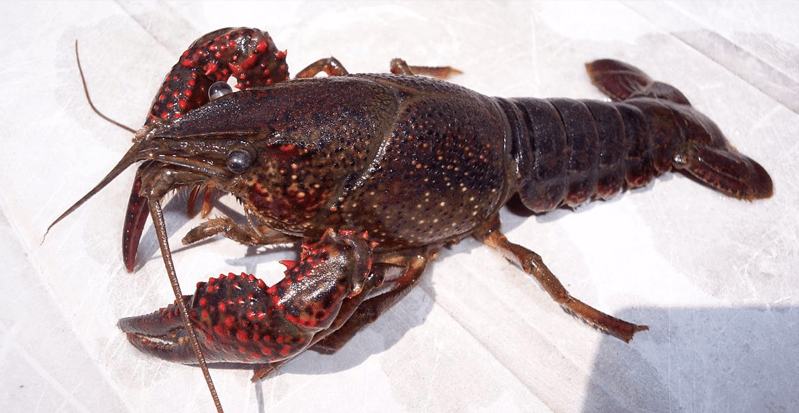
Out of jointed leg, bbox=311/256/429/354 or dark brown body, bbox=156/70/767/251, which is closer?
dark brown body, bbox=156/70/767/251

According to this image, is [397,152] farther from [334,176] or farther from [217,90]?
[217,90]

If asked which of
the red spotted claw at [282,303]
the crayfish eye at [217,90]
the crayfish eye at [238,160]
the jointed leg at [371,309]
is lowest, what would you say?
the jointed leg at [371,309]

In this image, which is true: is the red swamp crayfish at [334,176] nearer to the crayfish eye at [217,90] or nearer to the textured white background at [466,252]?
the crayfish eye at [217,90]

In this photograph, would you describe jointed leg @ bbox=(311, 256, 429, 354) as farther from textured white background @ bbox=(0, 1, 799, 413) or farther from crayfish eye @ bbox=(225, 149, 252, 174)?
crayfish eye @ bbox=(225, 149, 252, 174)

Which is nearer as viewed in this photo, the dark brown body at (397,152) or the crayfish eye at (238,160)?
the crayfish eye at (238,160)

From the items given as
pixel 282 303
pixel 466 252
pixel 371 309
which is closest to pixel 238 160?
pixel 282 303

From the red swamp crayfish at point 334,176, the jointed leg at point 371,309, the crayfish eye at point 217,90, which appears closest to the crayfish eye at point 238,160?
the red swamp crayfish at point 334,176

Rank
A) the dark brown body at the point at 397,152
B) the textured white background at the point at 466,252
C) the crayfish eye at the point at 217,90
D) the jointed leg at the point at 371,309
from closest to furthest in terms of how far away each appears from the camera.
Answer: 1. the dark brown body at the point at 397,152
2. the crayfish eye at the point at 217,90
3. the jointed leg at the point at 371,309
4. the textured white background at the point at 466,252

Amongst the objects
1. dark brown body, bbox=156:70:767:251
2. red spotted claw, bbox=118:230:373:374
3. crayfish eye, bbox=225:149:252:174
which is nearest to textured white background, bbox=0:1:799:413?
dark brown body, bbox=156:70:767:251
